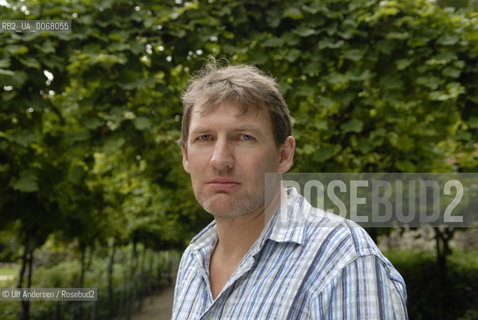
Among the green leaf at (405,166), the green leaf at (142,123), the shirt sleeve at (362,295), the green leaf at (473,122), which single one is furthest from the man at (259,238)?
the green leaf at (405,166)

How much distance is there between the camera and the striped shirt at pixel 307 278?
1113 millimetres

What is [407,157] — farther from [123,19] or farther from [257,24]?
[123,19]

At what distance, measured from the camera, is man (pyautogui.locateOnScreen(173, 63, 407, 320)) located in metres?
1.13

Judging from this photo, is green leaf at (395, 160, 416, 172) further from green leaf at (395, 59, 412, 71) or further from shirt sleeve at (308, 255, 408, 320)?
shirt sleeve at (308, 255, 408, 320)

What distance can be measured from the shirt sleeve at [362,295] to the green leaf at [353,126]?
2.17 m

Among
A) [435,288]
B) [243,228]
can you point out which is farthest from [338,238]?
[435,288]

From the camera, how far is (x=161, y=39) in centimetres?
342

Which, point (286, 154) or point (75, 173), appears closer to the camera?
point (286, 154)

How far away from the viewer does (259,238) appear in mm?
1388

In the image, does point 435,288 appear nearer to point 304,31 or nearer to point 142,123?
point 304,31

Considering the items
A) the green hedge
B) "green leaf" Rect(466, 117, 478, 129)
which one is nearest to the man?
"green leaf" Rect(466, 117, 478, 129)

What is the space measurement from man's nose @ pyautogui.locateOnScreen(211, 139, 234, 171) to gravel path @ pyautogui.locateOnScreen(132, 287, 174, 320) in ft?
31.2

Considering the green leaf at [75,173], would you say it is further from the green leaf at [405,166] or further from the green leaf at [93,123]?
the green leaf at [405,166]

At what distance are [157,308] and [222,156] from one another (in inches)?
459
